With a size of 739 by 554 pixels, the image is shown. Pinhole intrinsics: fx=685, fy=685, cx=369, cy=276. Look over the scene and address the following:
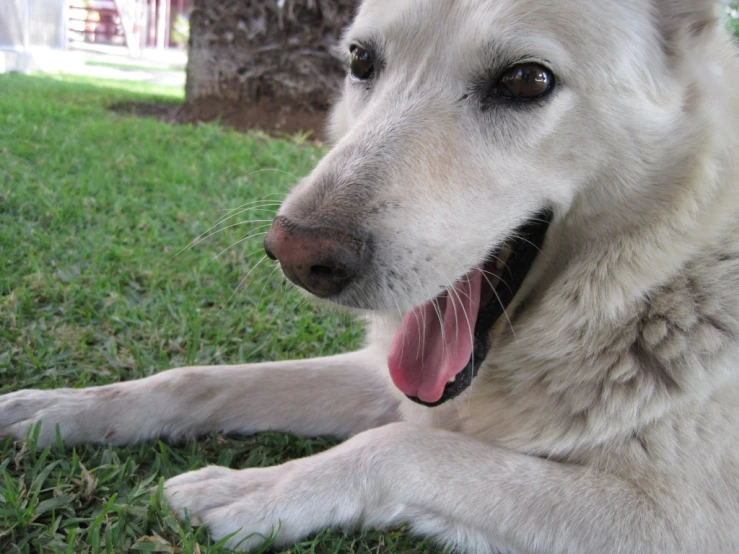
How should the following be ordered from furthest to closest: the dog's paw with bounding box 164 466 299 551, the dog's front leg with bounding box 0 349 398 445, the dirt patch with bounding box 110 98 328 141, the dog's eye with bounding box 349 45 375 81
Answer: the dirt patch with bounding box 110 98 328 141 → the dog's eye with bounding box 349 45 375 81 → the dog's front leg with bounding box 0 349 398 445 → the dog's paw with bounding box 164 466 299 551

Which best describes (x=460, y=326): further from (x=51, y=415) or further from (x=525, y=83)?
(x=51, y=415)

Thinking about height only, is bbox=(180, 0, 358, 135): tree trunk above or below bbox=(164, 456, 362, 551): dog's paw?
below

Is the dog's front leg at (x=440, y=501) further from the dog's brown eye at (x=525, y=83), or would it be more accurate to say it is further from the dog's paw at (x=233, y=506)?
the dog's brown eye at (x=525, y=83)

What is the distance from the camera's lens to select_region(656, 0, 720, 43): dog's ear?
6.61 feet

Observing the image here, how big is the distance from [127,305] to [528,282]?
1898mm

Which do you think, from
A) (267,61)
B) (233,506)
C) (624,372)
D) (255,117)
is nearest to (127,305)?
(233,506)

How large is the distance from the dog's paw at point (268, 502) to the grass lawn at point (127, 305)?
0.15 feet

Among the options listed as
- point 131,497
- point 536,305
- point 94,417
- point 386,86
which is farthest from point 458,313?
point 94,417

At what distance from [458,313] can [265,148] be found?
4831mm

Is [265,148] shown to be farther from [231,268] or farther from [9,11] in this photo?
[9,11]

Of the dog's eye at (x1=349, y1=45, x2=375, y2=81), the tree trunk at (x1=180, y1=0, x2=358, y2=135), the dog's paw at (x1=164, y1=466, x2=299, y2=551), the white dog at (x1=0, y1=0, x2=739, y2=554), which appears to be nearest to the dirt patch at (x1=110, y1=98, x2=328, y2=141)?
the tree trunk at (x1=180, y1=0, x2=358, y2=135)

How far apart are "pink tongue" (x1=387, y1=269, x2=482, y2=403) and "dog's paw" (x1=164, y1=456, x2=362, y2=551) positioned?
0.34 metres

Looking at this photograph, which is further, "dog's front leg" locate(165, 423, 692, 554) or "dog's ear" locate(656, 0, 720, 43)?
"dog's ear" locate(656, 0, 720, 43)

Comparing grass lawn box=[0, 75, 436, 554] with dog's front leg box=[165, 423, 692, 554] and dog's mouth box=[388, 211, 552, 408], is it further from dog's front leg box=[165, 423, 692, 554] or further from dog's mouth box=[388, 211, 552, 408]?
dog's mouth box=[388, 211, 552, 408]
